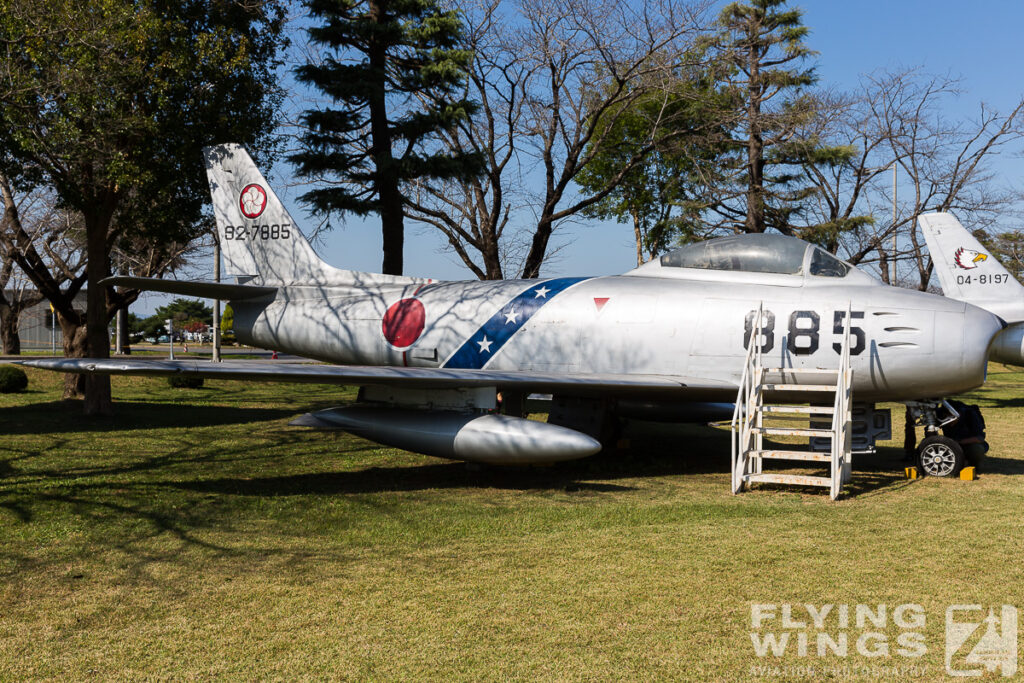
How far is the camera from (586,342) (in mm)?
10555

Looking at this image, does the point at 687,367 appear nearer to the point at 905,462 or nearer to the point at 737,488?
the point at 737,488

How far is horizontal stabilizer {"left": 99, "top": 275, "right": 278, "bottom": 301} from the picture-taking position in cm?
1050

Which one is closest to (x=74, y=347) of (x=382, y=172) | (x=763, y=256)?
(x=382, y=172)

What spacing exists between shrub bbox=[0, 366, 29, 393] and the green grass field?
39.6 ft

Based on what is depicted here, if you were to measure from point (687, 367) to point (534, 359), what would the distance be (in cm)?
219

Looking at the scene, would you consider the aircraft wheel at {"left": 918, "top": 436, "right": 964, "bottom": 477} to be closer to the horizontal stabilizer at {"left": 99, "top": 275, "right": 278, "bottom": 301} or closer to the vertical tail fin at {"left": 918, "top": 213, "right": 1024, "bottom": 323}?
the horizontal stabilizer at {"left": 99, "top": 275, "right": 278, "bottom": 301}

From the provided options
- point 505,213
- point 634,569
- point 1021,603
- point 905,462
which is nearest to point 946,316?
point 905,462

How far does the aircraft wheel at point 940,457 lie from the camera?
9.44 metres

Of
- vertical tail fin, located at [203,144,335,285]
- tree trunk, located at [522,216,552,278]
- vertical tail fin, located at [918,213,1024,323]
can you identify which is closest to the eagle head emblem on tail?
vertical tail fin, located at [918,213,1024,323]

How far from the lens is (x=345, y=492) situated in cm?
878

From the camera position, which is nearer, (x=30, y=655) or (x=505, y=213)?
(x=30, y=655)

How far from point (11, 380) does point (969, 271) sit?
26.5 metres

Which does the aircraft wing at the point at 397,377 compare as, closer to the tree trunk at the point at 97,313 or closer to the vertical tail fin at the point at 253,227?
the vertical tail fin at the point at 253,227

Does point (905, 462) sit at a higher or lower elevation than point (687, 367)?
lower
